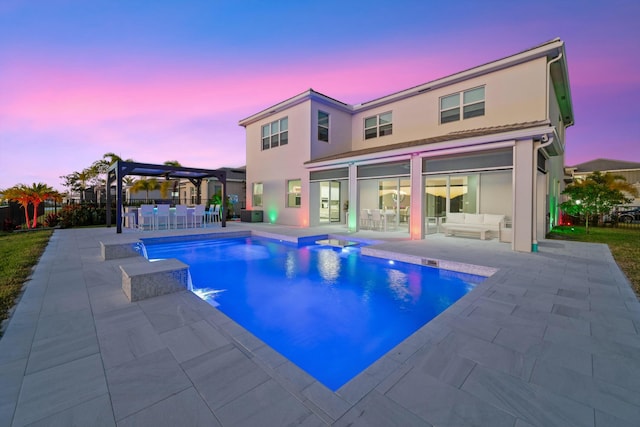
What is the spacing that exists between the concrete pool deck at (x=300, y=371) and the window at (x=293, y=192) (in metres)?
10.4

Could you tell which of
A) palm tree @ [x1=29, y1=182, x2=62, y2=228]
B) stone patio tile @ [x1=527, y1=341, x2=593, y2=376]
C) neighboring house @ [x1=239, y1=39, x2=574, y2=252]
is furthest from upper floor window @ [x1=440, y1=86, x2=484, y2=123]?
palm tree @ [x1=29, y1=182, x2=62, y2=228]

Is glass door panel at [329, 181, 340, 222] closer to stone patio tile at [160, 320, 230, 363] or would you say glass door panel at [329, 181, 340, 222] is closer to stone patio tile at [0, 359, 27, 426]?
stone patio tile at [160, 320, 230, 363]

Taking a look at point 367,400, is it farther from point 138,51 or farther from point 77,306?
point 138,51

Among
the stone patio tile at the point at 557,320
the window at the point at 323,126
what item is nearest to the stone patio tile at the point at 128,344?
the stone patio tile at the point at 557,320

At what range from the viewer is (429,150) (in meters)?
8.88

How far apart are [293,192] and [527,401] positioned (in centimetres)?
1303

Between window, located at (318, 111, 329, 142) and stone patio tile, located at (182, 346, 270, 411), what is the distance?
40.3ft

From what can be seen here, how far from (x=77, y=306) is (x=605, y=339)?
238 inches

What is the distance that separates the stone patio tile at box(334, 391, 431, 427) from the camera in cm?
164

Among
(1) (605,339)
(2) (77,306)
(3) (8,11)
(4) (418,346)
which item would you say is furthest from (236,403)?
(3) (8,11)

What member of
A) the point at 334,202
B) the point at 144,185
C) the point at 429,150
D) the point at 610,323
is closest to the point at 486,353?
the point at 610,323

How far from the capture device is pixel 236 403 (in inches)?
70.7

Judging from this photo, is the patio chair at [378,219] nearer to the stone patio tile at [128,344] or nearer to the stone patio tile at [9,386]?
the stone patio tile at [128,344]

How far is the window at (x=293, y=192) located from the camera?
1406cm
